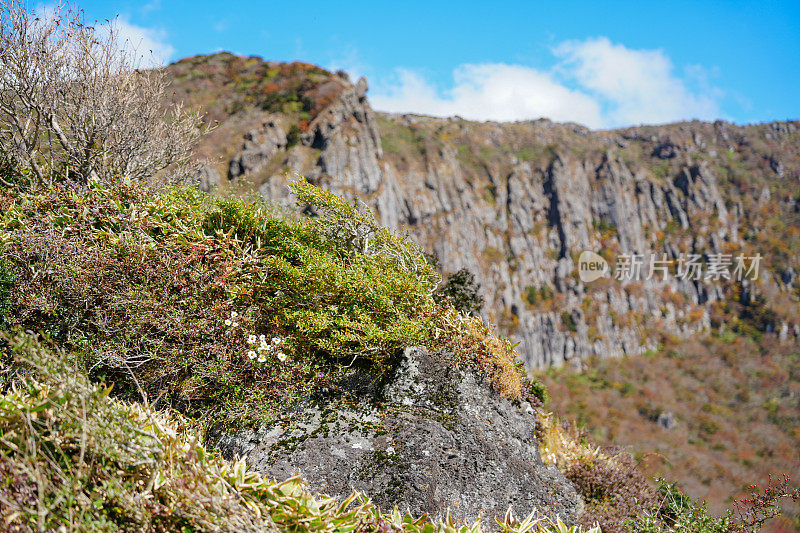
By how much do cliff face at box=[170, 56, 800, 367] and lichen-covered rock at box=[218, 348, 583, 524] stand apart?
91517 mm

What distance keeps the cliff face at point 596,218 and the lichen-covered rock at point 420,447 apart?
91517 mm

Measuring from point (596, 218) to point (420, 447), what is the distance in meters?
164

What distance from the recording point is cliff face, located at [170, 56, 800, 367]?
126250 mm

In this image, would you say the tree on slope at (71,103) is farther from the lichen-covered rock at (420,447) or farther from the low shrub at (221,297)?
the lichen-covered rock at (420,447)

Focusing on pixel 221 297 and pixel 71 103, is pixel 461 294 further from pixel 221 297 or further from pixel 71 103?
pixel 71 103

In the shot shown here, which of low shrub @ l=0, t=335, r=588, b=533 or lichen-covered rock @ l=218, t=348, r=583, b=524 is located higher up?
low shrub @ l=0, t=335, r=588, b=533

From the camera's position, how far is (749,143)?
17700 cm

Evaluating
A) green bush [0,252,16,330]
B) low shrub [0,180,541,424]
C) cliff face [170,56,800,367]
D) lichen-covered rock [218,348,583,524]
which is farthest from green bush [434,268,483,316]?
cliff face [170,56,800,367]

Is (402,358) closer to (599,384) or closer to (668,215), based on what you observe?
(599,384)

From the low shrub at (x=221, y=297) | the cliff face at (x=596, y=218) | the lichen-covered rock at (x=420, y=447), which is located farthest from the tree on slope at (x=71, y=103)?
the cliff face at (x=596, y=218)

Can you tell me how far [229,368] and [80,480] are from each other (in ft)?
7.67

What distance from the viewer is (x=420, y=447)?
429 cm

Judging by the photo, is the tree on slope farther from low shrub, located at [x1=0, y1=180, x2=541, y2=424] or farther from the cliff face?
the cliff face

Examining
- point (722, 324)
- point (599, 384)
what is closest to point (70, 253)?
point (599, 384)
